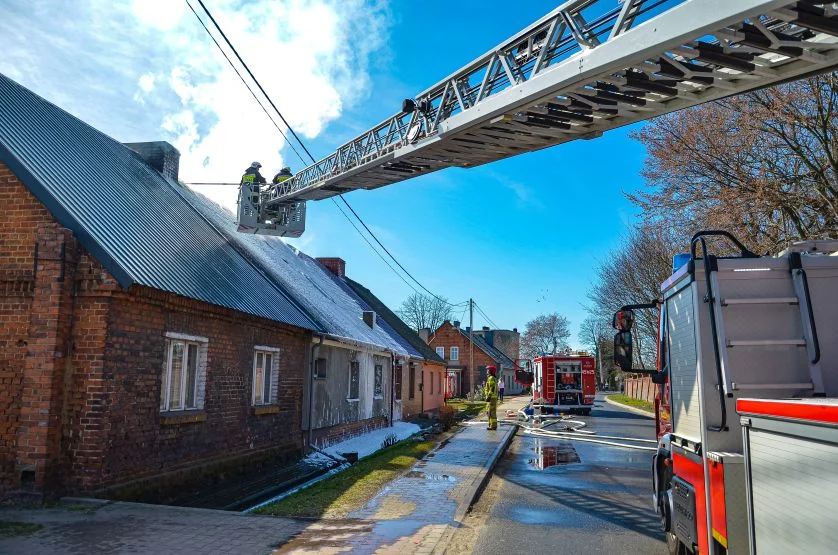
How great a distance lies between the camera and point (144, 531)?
22.1 ft

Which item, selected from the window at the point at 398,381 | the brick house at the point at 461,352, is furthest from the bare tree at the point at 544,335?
the window at the point at 398,381

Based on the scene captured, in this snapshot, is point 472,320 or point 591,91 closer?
point 591,91

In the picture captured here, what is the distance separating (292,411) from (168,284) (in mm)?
5353

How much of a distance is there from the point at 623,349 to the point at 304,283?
13.0 meters

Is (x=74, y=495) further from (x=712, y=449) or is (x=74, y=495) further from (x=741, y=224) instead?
(x=741, y=224)

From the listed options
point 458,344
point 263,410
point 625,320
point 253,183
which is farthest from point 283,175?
point 458,344

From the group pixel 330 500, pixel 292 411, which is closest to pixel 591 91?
pixel 330 500

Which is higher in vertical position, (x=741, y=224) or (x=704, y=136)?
(x=704, y=136)

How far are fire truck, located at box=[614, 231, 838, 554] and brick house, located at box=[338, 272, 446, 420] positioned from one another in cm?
1854

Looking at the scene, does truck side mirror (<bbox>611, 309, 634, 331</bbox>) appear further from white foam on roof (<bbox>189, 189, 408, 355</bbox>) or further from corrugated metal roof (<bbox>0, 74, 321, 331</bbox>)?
white foam on roof (<bbox>189, 189, 408, 355</bbox>)

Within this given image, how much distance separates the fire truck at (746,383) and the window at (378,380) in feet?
50.7

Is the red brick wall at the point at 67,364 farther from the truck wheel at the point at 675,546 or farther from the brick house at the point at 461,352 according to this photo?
the brick house at the point at 461,352

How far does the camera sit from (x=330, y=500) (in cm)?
871

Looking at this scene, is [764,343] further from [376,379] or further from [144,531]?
[376,379]
